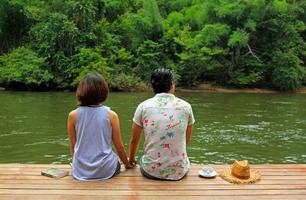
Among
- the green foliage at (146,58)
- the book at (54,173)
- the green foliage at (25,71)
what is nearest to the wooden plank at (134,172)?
the book at (54,173)

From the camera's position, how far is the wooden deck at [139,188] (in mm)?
3393

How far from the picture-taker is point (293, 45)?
26797 millimetres

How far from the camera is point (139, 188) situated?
11.7 feet

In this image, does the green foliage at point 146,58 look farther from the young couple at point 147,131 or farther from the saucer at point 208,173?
the young couple at point 147,131

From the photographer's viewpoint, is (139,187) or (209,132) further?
(209,132)

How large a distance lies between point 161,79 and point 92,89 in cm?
56

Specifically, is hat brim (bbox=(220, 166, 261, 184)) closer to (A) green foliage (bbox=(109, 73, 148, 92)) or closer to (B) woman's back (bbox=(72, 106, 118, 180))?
(B) woman's back (bbox=(72, 106, 118, 180))

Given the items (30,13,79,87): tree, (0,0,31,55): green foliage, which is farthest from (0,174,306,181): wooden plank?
(0,0,31,55): green foliage

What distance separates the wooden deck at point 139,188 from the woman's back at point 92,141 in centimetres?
13

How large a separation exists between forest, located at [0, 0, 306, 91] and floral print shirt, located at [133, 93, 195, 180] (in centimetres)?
1996

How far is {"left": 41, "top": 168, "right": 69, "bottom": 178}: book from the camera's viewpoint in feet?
12.5

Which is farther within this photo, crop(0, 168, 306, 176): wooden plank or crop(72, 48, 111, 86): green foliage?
crop(72, 48, 111, 86): green foliage

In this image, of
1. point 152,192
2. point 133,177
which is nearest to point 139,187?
point 152,192

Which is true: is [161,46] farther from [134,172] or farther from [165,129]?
[165,129]
